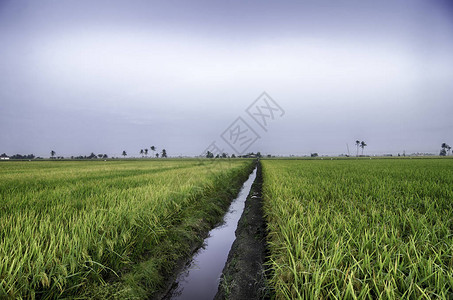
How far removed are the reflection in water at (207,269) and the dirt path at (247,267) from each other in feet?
0.59

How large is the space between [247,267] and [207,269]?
2.50 ft

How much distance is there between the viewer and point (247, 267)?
3.16 m

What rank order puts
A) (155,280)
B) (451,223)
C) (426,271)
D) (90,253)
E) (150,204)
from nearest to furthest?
(426,271)
(90,253)
(155,280)
(451,223)
(150,204)

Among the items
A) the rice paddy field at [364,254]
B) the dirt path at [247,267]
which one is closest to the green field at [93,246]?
the dirt path at [247,267]

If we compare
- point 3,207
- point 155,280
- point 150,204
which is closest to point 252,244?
point 155,280

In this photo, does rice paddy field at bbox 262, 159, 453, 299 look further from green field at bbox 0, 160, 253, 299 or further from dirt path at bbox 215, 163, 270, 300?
green field at bbox 0, 160, 253, 299

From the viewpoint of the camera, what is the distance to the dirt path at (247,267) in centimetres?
255

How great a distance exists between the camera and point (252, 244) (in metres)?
3.97

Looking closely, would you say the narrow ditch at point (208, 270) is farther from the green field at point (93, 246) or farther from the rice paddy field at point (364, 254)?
the rice paddy field at point (364, 254)

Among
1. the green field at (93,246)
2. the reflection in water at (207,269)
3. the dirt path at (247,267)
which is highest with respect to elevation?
the green field at (93,246)

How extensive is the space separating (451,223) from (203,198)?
5.69 meters

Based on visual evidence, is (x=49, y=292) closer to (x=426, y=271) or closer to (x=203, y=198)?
(x=426, y=271)

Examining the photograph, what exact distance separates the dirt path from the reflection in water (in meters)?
0.18

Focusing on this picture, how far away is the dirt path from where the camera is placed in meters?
2.55
